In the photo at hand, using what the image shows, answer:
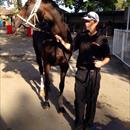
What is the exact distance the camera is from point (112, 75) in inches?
503

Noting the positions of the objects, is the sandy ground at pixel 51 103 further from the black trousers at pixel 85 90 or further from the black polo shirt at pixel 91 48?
the black polo shirt at pixel 91 48

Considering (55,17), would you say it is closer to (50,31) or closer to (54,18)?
(54,18)

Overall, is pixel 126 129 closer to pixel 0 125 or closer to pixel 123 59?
pixel 0 125

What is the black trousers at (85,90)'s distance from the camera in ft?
20.2

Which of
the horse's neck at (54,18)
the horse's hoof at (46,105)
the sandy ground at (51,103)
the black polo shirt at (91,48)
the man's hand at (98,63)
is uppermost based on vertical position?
the horse's neck at (54,18)

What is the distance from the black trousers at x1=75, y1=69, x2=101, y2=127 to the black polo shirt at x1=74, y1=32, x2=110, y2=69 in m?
0.14

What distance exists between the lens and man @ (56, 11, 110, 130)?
19.7 ft

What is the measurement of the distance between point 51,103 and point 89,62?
2688 mm

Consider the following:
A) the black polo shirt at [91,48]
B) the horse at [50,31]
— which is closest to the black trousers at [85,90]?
the black polo shirt at [91,48]

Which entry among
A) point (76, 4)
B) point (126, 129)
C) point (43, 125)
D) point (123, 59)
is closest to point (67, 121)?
point (43, 125)

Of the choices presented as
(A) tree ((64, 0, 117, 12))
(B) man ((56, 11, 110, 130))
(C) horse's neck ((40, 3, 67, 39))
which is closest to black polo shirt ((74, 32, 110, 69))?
(B) man ((56, 11, 110, 130))

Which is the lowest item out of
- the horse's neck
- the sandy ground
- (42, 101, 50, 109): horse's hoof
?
the sandy ground

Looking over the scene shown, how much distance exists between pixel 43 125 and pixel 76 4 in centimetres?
4837

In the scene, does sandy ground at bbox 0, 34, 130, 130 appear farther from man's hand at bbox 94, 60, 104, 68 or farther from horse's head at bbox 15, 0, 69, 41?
horse's head at bbox 15, 0, 69, 41
